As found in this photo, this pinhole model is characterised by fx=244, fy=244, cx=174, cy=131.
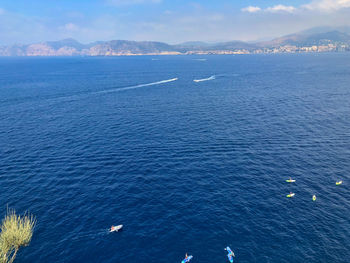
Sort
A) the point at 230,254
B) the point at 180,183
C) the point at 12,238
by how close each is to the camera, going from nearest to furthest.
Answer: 1. the point at 12,238
2. the point at 230,254
3. the point at 180,183

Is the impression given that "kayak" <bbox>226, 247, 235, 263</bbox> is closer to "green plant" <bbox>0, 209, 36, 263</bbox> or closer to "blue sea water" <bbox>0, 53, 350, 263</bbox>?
"blue sea water" <bbox>0, 53, 350, 263</bbox>

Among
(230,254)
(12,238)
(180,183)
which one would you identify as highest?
(12,238)

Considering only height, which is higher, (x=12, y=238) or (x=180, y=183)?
(x=12, y=238)

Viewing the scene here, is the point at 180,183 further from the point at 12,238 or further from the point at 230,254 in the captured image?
the point at 12,238

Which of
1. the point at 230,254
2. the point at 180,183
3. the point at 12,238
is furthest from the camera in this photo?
the point at 180,183

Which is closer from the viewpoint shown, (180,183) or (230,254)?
(230,254)

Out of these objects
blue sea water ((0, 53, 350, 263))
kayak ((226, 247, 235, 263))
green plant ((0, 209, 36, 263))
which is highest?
green plant ((0, 209, 36, 263))

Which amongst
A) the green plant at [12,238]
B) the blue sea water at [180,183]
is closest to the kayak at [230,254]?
the blue sea water at [180,183]

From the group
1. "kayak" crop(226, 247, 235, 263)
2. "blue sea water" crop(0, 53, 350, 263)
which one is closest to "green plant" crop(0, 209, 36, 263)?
"blue sea water" crop(0, 53, 350, 263)

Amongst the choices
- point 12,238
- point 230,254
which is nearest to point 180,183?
point 230,254

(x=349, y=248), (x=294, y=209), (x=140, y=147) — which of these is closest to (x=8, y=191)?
(x=140, y=147)
